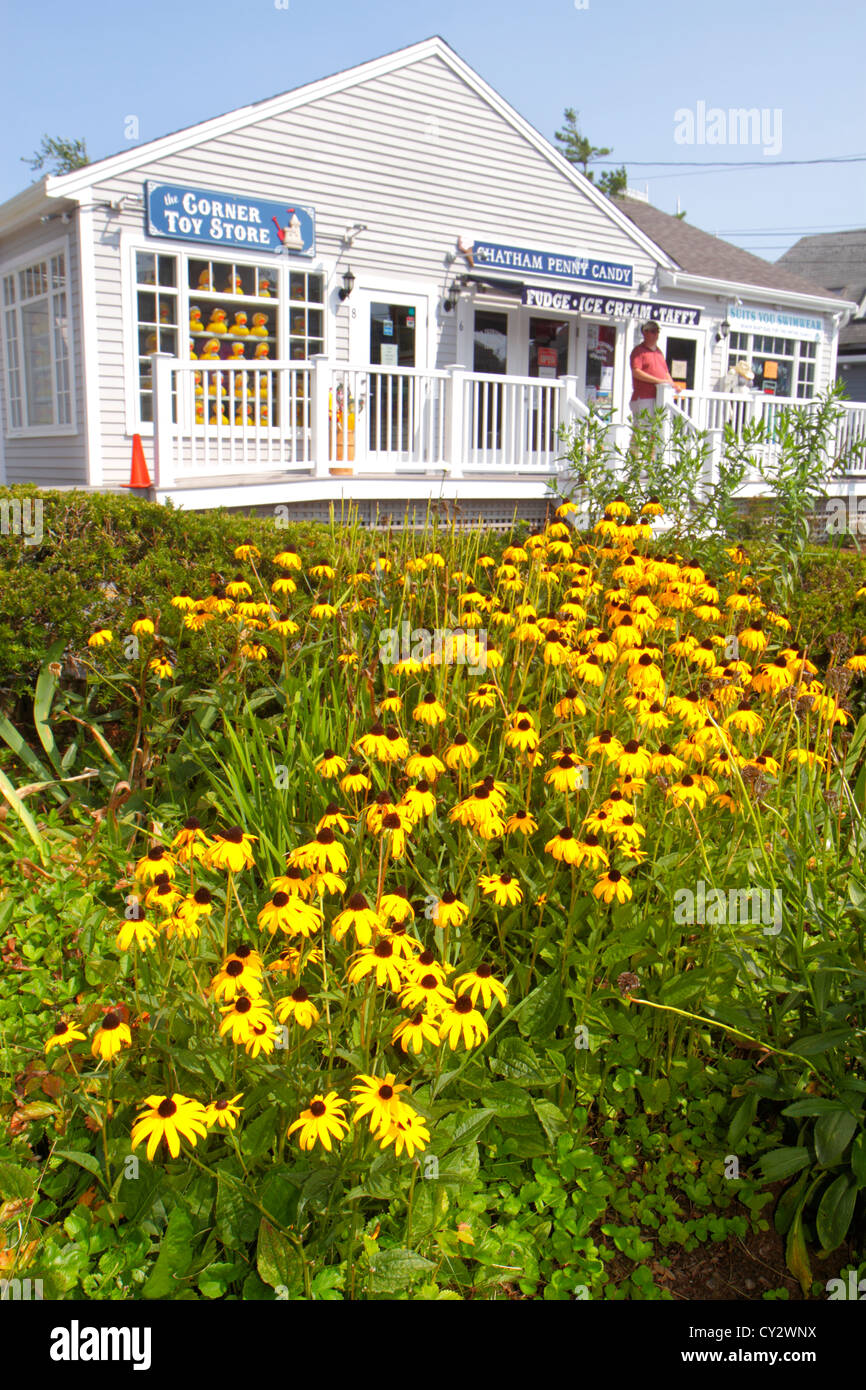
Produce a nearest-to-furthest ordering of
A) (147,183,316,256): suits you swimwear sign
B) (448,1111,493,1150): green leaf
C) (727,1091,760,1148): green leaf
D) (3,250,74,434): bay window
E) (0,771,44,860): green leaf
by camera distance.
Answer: (448,1111,493,1150): green leaf
(727,1091,760,1148): green leaf
(0,771,44,860): green leaf
(147,183,316,256): suits you swimwear sign
(3,250,74,434): bay window

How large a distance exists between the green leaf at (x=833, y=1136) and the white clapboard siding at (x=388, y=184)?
992 centimetres

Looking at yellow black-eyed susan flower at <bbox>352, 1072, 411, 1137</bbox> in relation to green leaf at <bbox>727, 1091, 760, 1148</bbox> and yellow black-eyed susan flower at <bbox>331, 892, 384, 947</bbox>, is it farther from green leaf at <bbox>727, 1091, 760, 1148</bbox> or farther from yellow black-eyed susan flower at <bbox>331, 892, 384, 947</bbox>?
green leaf at <bbox>727, 1091, 760, 1148</bbox>

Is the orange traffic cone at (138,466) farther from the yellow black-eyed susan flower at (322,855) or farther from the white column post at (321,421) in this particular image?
the yellow black-eyed susan flower at (322,855)

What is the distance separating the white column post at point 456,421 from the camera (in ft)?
35.1

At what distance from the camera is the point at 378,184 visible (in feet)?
40.0

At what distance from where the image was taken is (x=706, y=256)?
58.2 feet

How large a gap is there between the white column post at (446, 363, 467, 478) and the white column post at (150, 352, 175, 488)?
3.36 m

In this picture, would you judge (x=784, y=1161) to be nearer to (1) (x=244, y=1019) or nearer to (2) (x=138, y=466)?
(1) (x=244, y=1019)

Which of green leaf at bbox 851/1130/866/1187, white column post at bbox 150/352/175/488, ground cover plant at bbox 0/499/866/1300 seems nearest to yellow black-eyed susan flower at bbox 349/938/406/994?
ground cover plant at bbox 0/499/866/1300

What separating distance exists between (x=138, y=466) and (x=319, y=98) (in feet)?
17.8

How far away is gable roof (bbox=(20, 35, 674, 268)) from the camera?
31.7ft

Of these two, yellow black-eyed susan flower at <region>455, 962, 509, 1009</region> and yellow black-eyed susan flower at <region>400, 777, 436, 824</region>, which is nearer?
yellow black-eyed susan flower at <region>455, 962, 509, 1009</region>

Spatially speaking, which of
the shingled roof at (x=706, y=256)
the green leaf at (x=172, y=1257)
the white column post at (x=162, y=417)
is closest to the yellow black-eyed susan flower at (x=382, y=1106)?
the green leaf at (x=172, y=1257)

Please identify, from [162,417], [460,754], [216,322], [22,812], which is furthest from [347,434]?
[460,754]
